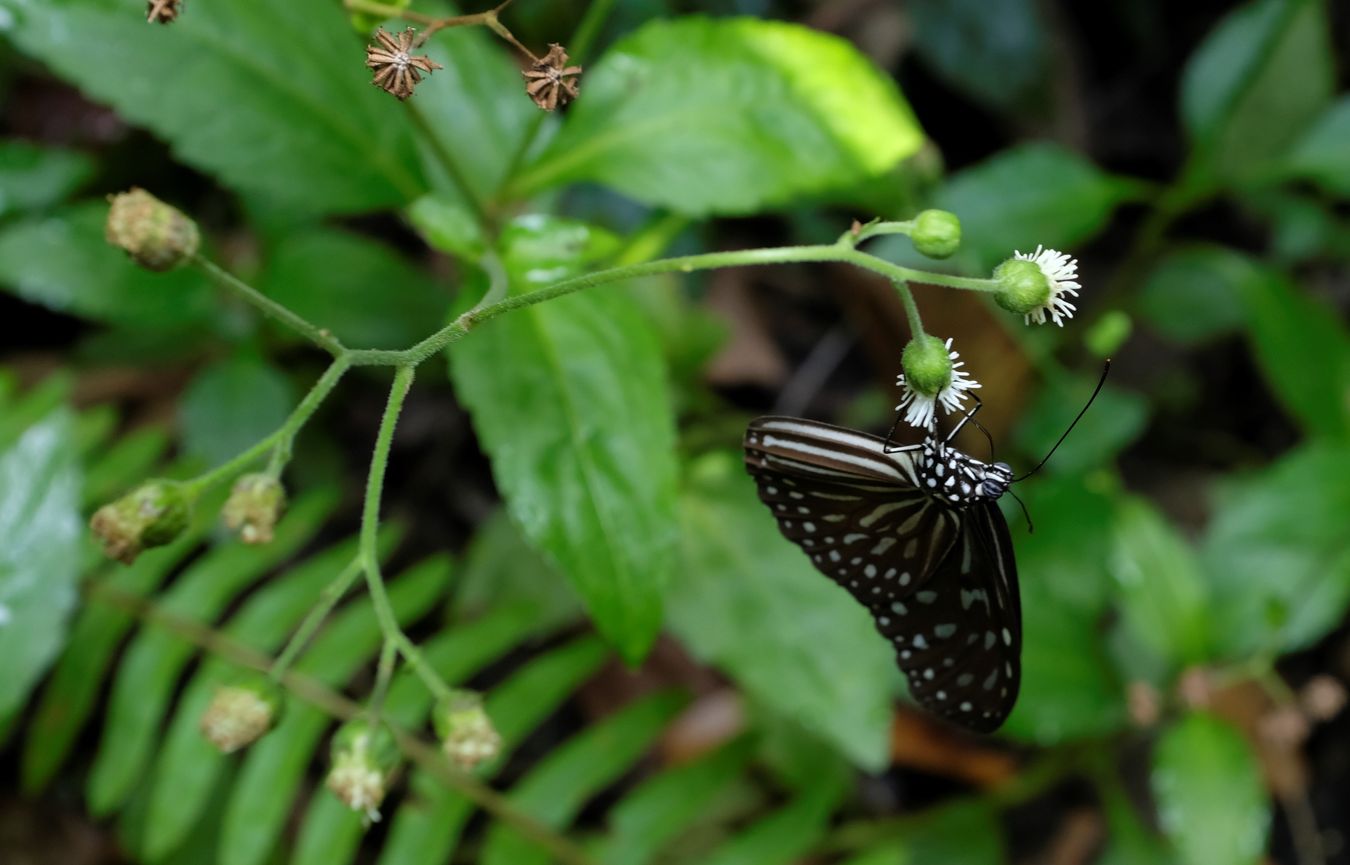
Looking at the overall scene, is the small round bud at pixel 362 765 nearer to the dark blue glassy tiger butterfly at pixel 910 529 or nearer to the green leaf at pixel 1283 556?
the dark blue glassy tiger butterfly at pixel 910 529

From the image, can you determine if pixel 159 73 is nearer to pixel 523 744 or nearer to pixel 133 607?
pixel 133 607

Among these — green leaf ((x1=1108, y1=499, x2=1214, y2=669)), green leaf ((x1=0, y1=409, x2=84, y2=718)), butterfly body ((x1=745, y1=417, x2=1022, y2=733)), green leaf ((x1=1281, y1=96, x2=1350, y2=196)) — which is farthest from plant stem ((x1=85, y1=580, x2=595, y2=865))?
green leaf ((x1=1281, y1=96, x2=1350, y2=196))

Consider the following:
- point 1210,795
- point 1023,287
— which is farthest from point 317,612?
point 1210,795

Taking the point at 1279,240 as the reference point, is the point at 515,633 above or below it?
below

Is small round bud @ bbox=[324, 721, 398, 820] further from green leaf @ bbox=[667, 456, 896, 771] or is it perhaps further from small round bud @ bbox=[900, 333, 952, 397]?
green leaf @ bbox=[667, 456, 896, 771]

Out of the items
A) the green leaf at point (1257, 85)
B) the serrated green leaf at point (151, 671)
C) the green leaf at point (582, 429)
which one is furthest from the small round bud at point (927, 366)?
the green leaf at point (1257, 85)

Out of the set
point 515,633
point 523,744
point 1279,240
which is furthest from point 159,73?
point 1279,240

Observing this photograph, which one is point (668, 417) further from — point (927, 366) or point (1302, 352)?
point (1302, 352)
